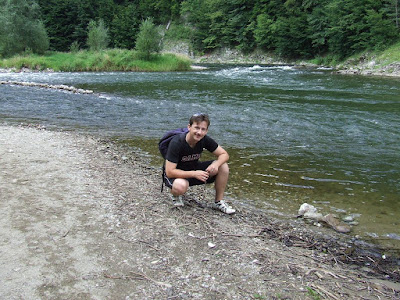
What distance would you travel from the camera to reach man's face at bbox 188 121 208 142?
14.9 ft

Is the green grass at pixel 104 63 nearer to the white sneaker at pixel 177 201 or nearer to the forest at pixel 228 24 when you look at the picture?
the forest at pixel 228 24

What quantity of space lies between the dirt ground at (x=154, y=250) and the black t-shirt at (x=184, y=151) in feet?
2.19

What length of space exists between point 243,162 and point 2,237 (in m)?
5.21

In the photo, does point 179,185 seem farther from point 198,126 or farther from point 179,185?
point 198,126

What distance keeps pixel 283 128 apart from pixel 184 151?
270 inches

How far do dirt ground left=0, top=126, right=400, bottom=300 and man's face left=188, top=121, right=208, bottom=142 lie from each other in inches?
45.5

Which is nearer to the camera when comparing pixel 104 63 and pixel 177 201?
pixel 177 201

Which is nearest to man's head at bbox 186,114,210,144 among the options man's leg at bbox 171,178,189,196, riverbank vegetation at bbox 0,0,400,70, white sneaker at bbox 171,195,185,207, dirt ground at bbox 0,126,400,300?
man's leg at bbox 171,178,189,196

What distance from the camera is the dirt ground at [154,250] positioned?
3160 millimetres

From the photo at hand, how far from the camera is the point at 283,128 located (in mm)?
10938

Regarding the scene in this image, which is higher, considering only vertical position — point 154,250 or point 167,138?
point 167,138

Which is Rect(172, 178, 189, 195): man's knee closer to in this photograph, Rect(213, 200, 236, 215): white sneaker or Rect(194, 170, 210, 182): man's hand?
Rect(194, 170, 210, 182): man's hand

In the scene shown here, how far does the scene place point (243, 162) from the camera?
7.79 metres

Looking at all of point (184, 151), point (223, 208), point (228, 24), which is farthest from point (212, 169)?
point (228, 24)
